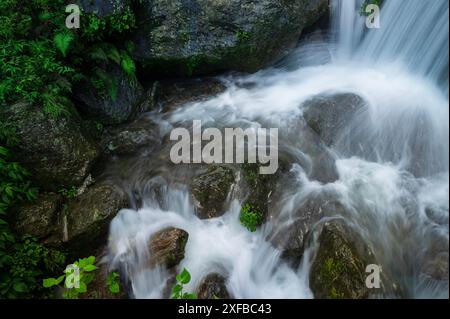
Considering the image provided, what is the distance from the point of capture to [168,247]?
5.97m

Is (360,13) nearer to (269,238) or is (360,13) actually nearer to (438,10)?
(438,10)

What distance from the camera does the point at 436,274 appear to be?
17.3 feet

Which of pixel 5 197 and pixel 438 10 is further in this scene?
pixel 438 10

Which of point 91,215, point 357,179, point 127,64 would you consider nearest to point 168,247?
point 91,215

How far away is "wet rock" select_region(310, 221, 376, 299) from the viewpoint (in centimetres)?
529

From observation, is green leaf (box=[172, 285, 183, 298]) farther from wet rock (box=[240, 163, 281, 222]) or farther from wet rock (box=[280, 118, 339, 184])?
wet rock (box=[280, 118, 339, 184])

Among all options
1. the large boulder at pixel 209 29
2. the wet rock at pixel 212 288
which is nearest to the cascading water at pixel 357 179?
the wet rock at pixel 212 288

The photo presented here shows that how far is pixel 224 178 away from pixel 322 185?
166 cm

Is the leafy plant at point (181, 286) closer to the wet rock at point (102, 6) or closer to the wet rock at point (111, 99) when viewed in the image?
the wet rock at point (111, 99)

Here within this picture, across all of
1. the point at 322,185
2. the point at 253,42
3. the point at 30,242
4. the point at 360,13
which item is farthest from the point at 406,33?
the point at 30,242

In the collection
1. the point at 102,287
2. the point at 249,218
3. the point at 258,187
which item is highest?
the point at 258,187

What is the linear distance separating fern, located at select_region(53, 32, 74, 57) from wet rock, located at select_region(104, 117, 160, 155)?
1.73 m

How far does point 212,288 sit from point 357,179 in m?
2.98

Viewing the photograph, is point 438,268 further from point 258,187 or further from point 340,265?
point 258,187
